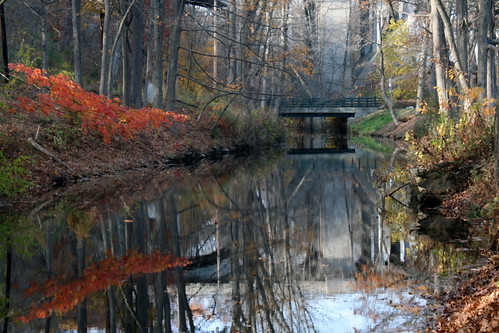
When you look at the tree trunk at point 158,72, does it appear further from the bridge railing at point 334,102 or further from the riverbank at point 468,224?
the bridge railing at point 334,102

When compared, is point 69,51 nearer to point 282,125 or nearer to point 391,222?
point 282,125

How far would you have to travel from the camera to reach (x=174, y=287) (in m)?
6.37

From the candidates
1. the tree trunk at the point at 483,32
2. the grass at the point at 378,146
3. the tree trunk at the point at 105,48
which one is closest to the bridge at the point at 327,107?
the grass at the point at 378,146

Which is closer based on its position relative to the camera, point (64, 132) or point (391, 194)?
point (391, 194)

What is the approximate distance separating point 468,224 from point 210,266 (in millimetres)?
4634

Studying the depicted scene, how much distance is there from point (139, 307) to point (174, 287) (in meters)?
0.80

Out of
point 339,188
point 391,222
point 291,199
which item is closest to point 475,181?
point 391,222

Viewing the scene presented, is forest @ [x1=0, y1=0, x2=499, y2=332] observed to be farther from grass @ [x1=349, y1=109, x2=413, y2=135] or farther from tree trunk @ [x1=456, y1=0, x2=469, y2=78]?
grass @ [x1=349, y1=109, x2=413, y2=135]

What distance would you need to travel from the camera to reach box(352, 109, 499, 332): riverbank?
4.61 meters

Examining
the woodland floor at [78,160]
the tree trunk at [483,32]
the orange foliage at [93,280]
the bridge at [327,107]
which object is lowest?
the orange foliage at [93,280]

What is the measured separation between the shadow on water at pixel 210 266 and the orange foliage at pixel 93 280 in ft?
0.05

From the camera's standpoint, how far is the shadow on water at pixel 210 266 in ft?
17.8

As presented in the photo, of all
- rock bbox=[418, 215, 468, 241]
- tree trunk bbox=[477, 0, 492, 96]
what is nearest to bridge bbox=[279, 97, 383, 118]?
tree trunk bbox=[477, 0, 492, 96]

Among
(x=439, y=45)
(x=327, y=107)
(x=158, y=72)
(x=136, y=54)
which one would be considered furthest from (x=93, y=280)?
(x=327, y=107)
